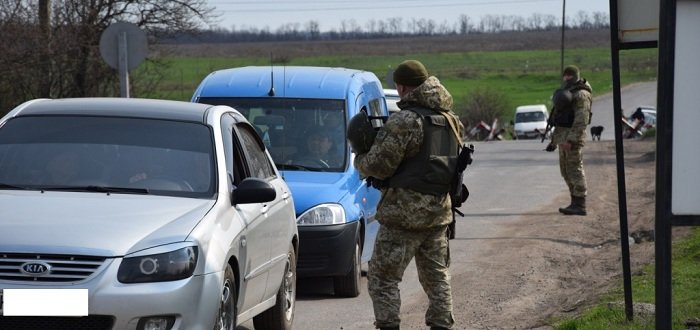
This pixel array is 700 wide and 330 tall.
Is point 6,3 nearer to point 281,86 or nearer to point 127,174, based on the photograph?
point 281,86

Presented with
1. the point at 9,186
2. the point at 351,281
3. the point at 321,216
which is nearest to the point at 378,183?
the point at 9,186

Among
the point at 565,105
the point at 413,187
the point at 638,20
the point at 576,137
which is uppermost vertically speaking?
the point at 638,20

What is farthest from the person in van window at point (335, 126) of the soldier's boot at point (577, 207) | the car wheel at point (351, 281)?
the soldier's boot at point (577, 207)

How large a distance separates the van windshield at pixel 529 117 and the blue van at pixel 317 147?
1978 inches

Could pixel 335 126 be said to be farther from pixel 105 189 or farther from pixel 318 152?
pixel 105 189

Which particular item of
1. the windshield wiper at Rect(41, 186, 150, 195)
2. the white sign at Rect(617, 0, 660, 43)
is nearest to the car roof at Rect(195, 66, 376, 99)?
the white sign at Rect(617, 0, 660, 43)

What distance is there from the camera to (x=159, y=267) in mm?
6277

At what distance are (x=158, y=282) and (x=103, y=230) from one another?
0.37 metres

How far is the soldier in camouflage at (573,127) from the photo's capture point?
16734 mm

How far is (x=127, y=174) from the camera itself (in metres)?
7.30

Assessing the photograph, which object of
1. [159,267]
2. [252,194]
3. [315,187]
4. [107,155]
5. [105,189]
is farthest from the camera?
[315,187]

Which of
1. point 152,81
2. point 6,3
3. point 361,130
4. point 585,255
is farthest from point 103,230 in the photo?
point 152,81

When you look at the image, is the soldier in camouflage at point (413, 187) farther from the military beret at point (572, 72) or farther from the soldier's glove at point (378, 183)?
the military beret at point (572, 72)

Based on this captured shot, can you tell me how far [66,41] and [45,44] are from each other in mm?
834
